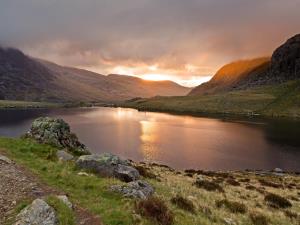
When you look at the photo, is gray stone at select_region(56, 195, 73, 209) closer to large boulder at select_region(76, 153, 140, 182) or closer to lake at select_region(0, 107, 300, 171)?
large boulder at select_region(76, 153, 140, 182)

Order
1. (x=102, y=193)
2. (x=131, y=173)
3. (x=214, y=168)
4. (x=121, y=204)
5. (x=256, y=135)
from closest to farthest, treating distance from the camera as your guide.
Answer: (x=121, y=204) → (x=102, y=193) → (x=131, y=173) → (x=214, y=168) → (x=256, y=135)

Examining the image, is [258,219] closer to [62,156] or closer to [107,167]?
[107,167]

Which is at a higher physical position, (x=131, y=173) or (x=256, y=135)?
(x=131, y=173)

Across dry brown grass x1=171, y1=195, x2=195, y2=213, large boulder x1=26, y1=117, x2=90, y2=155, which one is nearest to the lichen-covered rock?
dry brown grass x1=171, y1=195, x2=195, y2=213

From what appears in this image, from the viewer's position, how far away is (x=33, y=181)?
60.9ft

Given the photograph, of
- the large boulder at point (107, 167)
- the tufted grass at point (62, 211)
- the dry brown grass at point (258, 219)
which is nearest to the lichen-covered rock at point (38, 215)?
the tufted grass at point (62, 211)

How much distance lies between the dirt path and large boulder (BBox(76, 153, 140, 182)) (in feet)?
15.5

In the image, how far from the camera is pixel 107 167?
960 inches

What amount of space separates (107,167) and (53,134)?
Result: 1309cm

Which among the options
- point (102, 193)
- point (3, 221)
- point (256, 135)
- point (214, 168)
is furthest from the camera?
point (256, 135)

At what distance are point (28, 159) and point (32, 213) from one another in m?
12.4

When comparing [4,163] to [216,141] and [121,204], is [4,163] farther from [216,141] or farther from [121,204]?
[216,141]

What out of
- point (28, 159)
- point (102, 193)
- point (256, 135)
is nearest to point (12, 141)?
point (28, 159)

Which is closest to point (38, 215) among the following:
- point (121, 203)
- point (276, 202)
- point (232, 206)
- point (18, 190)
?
point (18, 190)
